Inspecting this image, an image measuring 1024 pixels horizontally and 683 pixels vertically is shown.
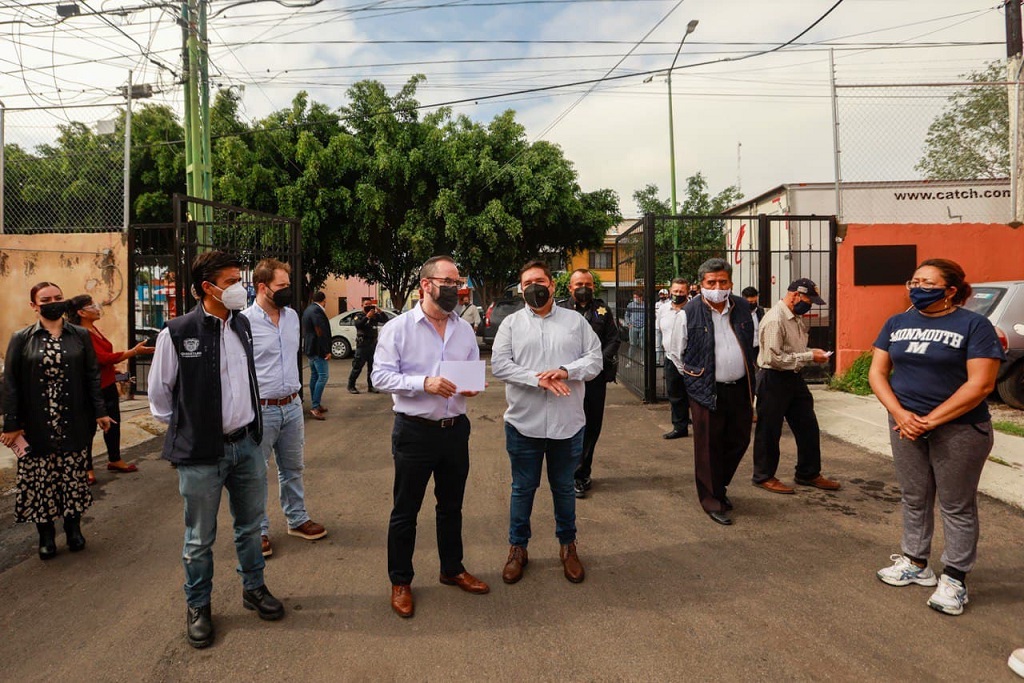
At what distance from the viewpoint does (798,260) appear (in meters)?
11.4

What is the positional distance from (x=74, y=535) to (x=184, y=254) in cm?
430

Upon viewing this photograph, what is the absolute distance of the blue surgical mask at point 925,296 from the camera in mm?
3442

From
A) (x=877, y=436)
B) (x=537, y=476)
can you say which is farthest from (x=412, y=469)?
(x=877, y=436)

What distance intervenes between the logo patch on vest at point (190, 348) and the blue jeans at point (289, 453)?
1.21m

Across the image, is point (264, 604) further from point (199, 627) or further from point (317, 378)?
point (317, 378)

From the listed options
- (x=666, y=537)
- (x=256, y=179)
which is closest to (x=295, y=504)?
(x=666, y=537)

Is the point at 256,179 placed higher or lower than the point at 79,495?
higher

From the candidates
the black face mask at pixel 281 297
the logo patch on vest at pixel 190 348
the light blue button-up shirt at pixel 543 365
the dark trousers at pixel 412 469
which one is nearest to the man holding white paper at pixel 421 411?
the dark trousers at pixel 412 469

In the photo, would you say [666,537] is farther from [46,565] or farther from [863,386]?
[863,386]

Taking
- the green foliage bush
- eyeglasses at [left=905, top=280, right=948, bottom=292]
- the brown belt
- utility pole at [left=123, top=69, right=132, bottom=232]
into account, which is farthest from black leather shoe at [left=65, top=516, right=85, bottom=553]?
the green foliage bush

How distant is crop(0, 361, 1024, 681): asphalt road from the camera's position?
293 cm

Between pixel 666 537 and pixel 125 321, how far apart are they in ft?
30.5

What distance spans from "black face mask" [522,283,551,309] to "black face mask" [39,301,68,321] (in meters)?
3.14

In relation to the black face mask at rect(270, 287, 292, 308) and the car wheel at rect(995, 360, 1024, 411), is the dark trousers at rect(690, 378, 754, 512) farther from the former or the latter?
the car wheel at rect(995, 360, 1024, 411)
